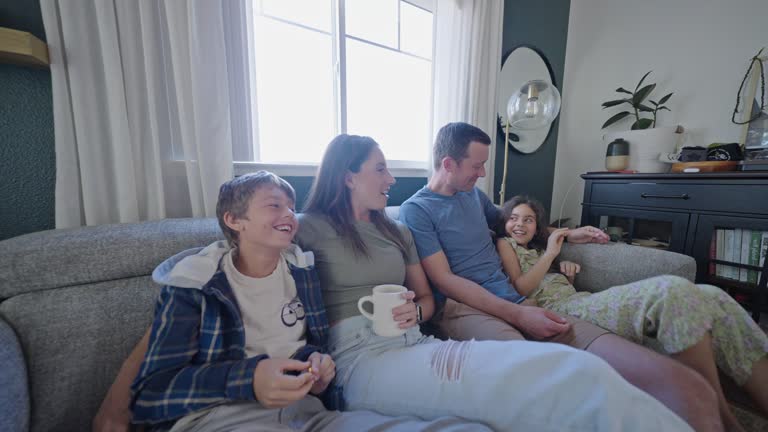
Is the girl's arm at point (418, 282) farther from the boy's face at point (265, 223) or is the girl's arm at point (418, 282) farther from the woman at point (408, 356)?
the boy's face at point (265, 223)

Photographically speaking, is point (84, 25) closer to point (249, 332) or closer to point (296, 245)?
point (296, 245)

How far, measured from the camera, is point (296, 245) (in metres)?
0.85

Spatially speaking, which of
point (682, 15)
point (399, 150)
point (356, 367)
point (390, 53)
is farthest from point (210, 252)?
point (682, 15)

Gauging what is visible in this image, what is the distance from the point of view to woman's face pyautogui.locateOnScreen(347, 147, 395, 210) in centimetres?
98

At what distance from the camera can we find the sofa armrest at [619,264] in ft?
3.61

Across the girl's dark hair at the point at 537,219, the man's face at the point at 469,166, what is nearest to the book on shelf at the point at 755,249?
the girl's dark hair at the point at 537,219

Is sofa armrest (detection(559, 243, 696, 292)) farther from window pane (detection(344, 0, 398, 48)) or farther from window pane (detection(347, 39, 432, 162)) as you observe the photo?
window pane (detection(344, 0, 398, 48))

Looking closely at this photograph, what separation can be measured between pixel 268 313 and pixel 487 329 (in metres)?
0.69

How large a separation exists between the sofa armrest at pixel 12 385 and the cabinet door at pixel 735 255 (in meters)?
2.65

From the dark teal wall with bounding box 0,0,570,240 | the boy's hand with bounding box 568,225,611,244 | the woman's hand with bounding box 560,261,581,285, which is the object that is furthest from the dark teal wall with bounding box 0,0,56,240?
the boy's hand with bounding box 568,225,611,244

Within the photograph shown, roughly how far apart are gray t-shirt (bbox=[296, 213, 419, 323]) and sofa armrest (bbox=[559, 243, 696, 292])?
0.91 metres

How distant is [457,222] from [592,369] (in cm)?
74

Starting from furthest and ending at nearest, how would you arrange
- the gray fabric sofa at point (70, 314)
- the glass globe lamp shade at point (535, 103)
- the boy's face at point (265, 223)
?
the glass globe lamp shade at point (535, 103) < the boy's face at point (265, 223) < the gray fabric sofa at point (70, 314)

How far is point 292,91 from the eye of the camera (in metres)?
1.53
